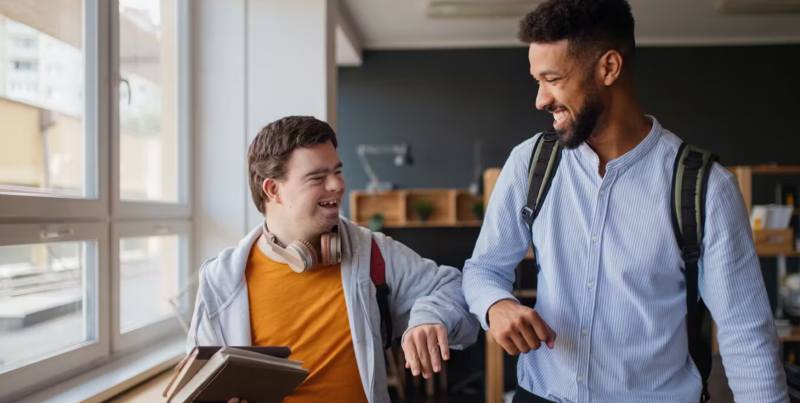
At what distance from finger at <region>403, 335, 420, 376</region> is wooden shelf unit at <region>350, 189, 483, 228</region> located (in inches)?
191

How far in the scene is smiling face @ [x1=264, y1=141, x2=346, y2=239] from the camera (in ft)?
5.90

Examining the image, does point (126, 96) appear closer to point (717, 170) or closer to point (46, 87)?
point (46, 87)

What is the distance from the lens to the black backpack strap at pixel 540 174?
60.0 inches

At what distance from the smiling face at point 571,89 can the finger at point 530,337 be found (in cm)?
44

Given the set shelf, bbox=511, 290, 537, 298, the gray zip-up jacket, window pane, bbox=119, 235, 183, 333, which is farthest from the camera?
shelf, bbox=511, 290, 537, 298

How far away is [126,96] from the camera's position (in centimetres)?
288

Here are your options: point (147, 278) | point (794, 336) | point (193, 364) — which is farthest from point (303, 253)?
point (794, 336)

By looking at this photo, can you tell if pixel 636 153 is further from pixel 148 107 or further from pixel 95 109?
pixel 148 107

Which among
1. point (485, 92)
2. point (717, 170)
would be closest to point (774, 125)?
point (485, 92)

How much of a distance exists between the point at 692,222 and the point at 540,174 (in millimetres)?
355

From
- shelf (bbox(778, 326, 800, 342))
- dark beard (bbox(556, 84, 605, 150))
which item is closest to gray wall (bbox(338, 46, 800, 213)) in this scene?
shelf (bbox(778, 326, 800, 342))

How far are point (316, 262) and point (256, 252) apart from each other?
23 centimetres

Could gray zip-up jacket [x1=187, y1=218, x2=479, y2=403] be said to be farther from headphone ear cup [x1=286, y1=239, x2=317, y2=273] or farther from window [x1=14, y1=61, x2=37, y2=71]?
window [x1=14, y1=61, x2=37, y2=71]

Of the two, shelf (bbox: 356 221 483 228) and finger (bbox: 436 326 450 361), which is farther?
shelf (bbox: 356 221 483 228)
